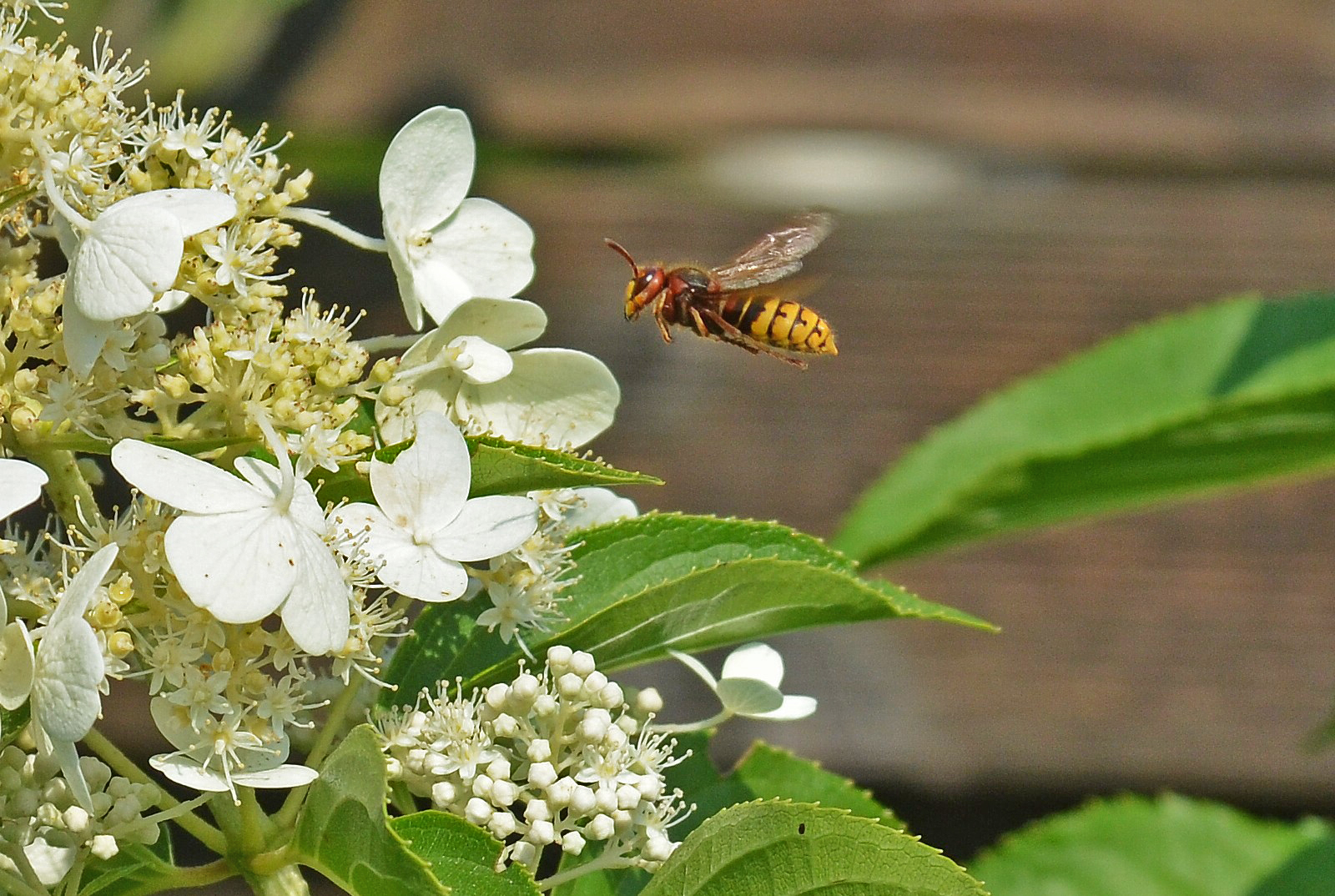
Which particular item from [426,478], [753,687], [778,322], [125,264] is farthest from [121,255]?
[778,322]

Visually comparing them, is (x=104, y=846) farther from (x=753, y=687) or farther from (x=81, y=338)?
(x=753, y=687)

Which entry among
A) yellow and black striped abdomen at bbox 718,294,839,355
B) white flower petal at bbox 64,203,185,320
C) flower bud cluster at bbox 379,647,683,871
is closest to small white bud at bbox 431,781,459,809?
flower bud cluster at bbox 379,647,683,871

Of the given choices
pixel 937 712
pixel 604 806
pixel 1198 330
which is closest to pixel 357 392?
pixel 604 806

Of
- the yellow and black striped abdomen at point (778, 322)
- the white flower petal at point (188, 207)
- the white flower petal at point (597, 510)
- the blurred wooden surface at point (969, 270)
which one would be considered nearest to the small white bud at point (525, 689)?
the white flower petal at point (597, 510)

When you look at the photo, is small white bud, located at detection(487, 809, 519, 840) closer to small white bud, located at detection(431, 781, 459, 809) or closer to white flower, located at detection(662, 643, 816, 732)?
small white bud, located at detection(431, 781, 459, 809)

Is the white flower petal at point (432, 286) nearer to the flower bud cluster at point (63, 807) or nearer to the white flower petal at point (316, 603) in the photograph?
the white flower petal at point (316, 603)

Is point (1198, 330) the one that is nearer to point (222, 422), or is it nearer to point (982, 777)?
point (222, 422)
